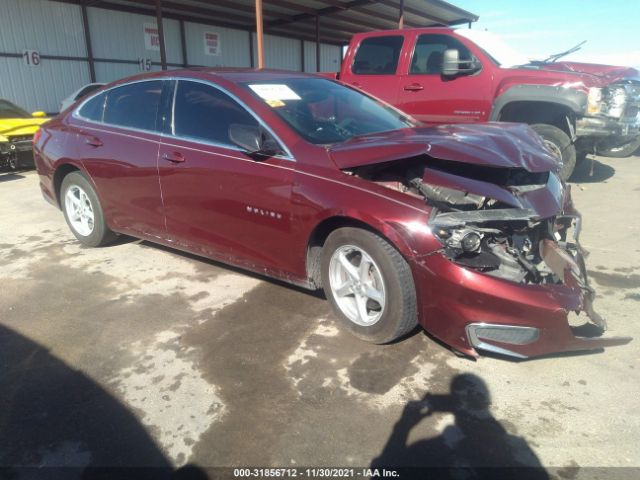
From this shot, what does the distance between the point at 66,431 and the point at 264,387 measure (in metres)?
0.96

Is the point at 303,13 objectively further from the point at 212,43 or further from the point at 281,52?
the point at 281,52

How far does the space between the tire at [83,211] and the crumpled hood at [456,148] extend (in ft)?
8.73

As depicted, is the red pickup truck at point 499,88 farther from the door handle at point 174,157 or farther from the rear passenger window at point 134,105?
the door handle at point 174,157

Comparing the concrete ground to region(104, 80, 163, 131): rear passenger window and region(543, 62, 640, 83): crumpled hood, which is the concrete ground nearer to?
region(104, 80, 163, 131): rear passenger window

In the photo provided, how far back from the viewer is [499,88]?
623cm

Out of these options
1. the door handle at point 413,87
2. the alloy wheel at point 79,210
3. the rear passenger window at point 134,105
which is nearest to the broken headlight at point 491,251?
the rear passenger window at point 134,105

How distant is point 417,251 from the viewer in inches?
100

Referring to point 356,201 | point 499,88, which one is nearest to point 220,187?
point 356,201

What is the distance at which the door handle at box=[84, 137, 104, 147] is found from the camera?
4242mm

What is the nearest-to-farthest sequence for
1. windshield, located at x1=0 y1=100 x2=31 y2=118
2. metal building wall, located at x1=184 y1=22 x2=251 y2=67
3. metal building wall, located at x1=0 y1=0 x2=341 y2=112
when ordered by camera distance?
windshield, located at x1=0 y1=100 x2=31 y2=118, metal building wall, located at x1=0 y1=0 x2=341 y2=112, metal building wall, located at x1=184 y1=22 x2=251 y2=67

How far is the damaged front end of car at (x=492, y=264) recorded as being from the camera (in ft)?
7.98

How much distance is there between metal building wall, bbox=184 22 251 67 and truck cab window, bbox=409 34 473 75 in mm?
14119

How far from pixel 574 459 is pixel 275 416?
1.35 m

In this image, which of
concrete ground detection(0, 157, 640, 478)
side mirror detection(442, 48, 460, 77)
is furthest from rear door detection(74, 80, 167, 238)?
side mirror detection(442, 48, 460, 77)
